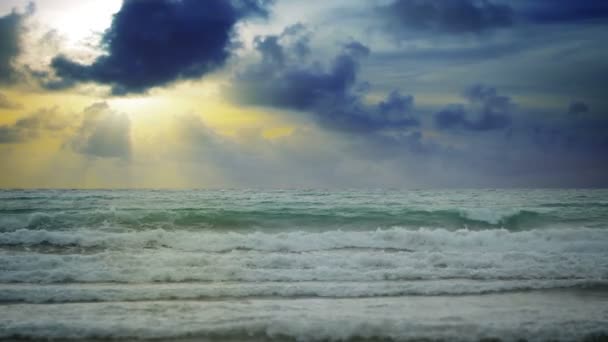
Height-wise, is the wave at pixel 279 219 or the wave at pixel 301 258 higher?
the wave at pixel 279 219

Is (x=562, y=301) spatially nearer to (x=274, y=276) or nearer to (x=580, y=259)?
(x=580, y=259)

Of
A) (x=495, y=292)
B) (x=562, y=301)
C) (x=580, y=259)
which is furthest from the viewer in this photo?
(x=580, y=259)

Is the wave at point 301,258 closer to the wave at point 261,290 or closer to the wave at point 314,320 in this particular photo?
the wave at point 261,290

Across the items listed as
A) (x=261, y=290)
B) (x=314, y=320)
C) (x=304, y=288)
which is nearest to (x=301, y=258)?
(x=304, y=288)

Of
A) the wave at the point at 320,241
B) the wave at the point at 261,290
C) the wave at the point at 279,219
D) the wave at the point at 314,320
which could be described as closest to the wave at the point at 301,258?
the wave at the point at 320,241

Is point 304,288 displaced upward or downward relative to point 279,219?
downward

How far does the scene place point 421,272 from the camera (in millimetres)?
11062

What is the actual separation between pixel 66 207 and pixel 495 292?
26695 millimetres

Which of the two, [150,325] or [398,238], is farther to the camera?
[398,238]

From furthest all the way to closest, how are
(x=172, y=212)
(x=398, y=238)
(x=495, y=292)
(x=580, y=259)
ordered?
(x=172, y=212) → (x=398, y=238) → (x=580, y=259) → (x=495, y=292)

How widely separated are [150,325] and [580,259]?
460 inches

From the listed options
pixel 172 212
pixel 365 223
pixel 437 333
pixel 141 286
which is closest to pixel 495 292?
pixel 437 333

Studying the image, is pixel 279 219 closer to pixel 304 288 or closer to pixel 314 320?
pixel 304 288

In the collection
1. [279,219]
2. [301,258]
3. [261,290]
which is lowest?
[261,290]
